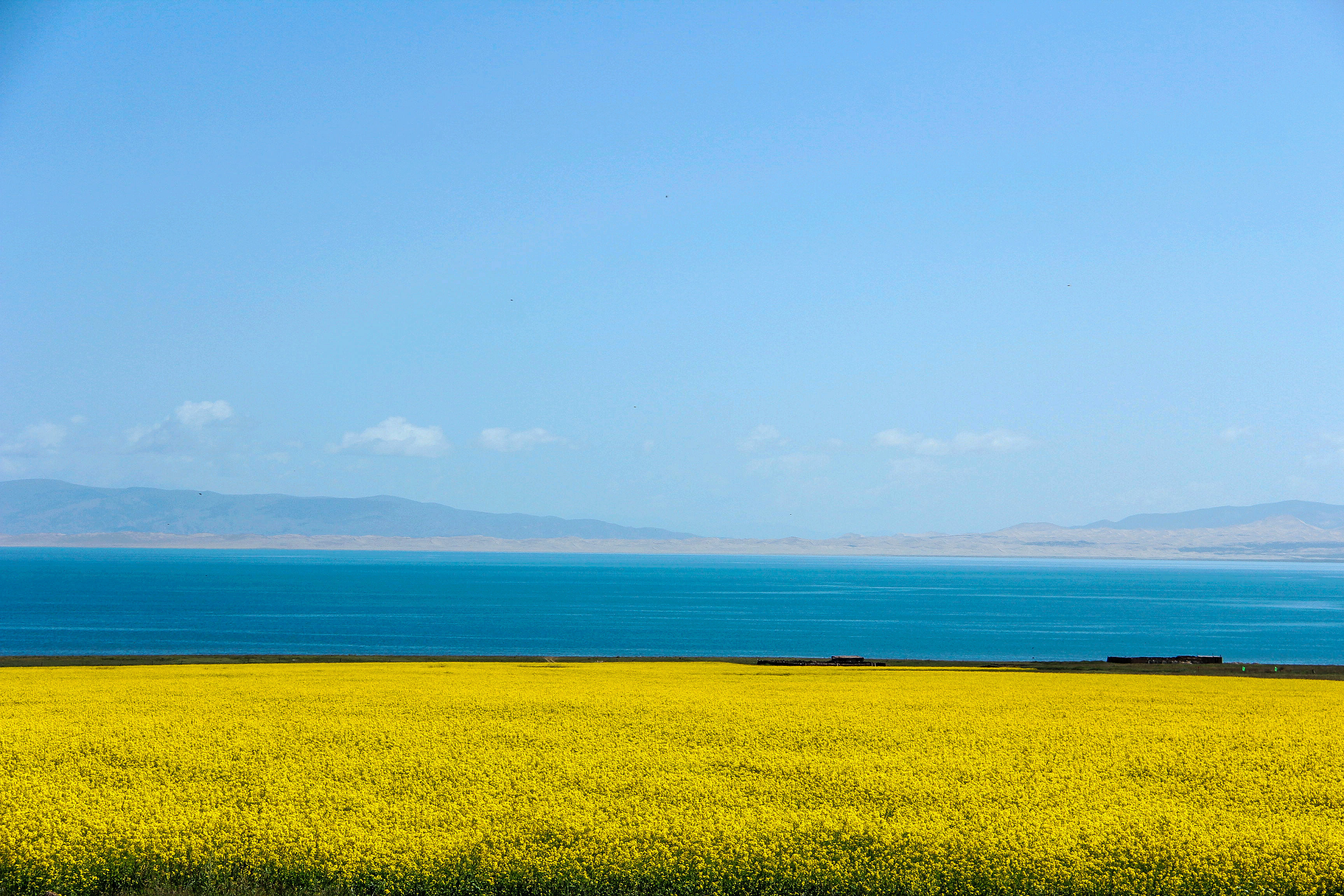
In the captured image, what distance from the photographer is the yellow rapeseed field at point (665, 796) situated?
10.2 m

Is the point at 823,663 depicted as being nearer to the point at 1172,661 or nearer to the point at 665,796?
the point at 1172,661

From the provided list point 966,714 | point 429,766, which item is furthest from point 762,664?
point 429,766

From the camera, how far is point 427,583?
187375 millimetres

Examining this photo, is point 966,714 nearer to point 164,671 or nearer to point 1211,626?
point 164,671

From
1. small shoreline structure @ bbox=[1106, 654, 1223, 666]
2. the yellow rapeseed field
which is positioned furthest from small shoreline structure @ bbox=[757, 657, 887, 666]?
the yellow rapeseed field

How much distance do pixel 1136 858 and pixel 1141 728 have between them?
719 centimetres

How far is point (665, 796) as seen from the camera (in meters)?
12.2

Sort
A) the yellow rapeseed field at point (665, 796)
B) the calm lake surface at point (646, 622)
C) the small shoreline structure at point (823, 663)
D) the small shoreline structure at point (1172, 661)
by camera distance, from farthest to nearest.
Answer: the calm lake surface at point (646, 622) < the small shoreline structure at point (1172, 661) < the small shoreline structure at point (823, 663) < the yellow rapeseed field at point (665, 796)

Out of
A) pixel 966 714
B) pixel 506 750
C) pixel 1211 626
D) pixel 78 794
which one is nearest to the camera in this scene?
pixel 78 794

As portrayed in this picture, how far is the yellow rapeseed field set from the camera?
404 inches

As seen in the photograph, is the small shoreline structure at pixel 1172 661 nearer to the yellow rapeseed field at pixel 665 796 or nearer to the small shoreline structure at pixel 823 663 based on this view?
the small shoreline structure at pixel 823 663

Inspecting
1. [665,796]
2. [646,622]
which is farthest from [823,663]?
[646,622]

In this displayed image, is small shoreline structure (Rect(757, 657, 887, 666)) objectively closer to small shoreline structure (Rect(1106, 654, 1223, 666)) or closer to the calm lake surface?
small shoreline structure (Rect(1106, 654, 1223, 666))

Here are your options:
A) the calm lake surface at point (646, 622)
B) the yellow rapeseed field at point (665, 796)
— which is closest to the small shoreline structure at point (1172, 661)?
the yellow rapeseed field at point (665, 796)
